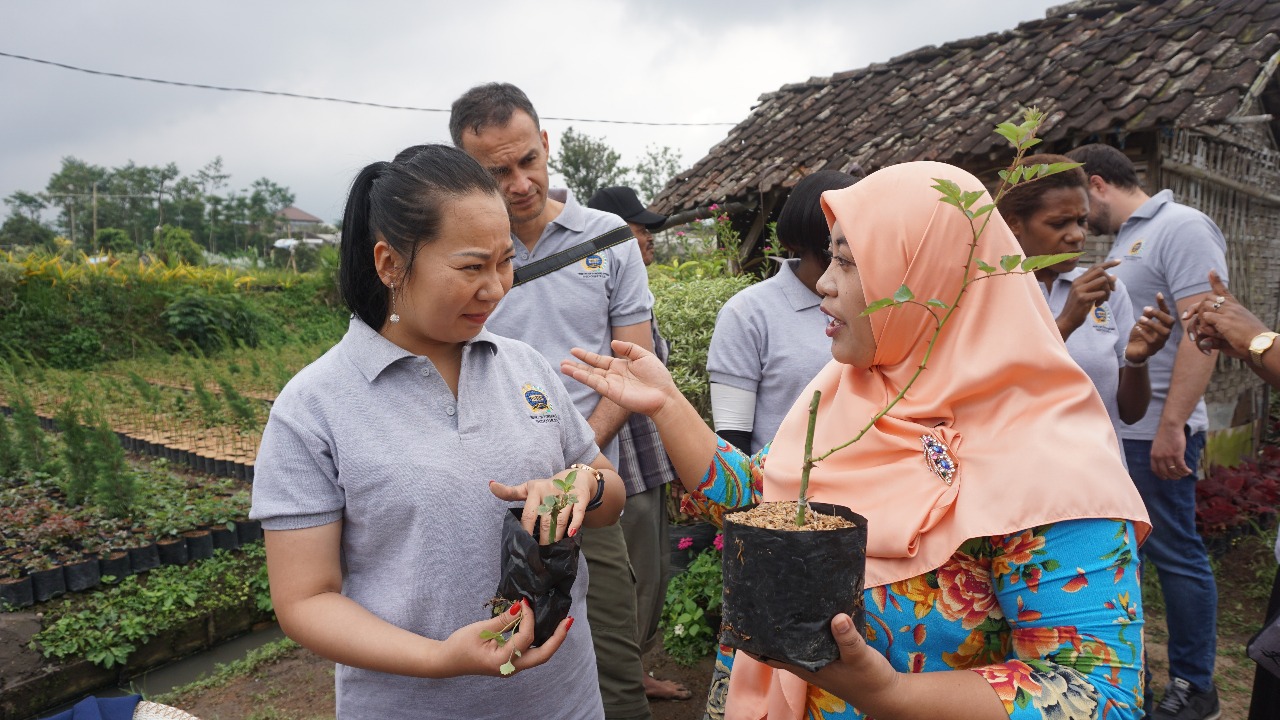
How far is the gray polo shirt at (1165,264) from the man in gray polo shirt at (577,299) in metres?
2.10

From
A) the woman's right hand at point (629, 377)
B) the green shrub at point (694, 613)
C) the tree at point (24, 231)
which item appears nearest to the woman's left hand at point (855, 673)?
the woman's right hand at point (629, 377)

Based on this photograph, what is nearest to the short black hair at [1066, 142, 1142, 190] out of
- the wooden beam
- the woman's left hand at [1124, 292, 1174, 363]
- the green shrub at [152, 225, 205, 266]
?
the woman's left hand at [1124, 292, 1174, 363]

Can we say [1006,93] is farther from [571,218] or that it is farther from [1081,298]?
[571,218]

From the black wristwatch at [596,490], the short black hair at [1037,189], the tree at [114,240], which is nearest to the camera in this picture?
the black wristwatch at [596,490]

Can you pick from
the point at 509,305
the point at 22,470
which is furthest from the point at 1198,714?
the point at 22,470

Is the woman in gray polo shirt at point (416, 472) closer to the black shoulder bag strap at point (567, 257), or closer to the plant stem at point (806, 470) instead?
the plant stem at point (806, 470)

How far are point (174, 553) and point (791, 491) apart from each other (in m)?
4.41

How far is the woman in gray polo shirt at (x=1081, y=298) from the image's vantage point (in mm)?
2637

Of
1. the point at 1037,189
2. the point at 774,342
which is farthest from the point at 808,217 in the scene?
the point at 1037,189

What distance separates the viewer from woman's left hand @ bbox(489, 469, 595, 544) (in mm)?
1347

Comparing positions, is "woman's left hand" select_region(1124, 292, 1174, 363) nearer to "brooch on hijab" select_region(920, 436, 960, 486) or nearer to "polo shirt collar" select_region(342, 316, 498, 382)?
"brooch on hijab" select_region(920, 436, 960, 486)

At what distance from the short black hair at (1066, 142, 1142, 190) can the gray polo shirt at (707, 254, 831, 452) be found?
6.09 ft

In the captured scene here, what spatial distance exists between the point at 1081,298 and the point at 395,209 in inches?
88.2

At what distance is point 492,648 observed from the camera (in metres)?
1.26
